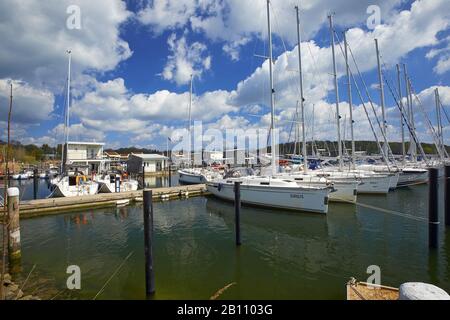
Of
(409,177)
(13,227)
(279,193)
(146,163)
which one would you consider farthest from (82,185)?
(409,177)

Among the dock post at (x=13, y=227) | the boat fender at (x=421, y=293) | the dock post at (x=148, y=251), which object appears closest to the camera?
the boat fender at (x=421, y=293)

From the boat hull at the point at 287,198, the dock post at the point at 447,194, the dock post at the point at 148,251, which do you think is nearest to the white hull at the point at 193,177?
the boat hull at the point at 287,198

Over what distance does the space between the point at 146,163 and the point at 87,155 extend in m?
18.8

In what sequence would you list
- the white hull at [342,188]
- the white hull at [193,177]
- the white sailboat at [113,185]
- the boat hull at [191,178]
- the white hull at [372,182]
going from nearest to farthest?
1. the white hull at [342,188]
2. the white hull at [372,182]
3. the white sailboat at [113,185]
4. the white hull at [193,177]
5. the boat hull at [191,178]

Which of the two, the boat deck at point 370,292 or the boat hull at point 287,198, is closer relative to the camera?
the boat deck at point 370,292

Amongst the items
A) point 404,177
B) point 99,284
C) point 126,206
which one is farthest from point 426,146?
point 99,284

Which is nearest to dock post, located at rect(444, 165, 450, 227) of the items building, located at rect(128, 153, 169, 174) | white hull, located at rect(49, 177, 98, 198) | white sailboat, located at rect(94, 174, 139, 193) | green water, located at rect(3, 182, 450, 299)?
green water, located at rect(3, 182, 450, 299)

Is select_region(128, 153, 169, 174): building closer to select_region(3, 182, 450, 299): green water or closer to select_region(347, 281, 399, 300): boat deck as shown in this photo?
select_region(3, 182, 450, 299): green water

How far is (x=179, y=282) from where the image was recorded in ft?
30.9

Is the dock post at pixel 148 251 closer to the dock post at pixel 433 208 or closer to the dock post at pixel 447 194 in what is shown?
the dock post at pixel 433 208

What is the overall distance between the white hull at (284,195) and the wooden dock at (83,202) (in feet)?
30.2

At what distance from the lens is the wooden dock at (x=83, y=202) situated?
20.5m

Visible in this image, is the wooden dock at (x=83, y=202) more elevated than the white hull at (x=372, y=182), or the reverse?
the white hull at (x=372, y=182)
